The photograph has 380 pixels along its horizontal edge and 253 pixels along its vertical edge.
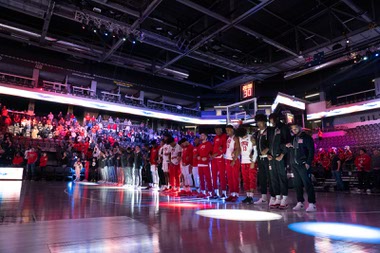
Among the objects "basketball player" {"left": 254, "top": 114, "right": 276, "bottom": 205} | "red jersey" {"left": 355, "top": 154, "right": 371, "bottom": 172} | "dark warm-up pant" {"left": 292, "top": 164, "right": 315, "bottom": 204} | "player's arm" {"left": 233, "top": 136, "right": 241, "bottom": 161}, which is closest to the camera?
"dark warm-up pant" {"left": 292, "top": 164, "right": 315, "bottom": 204}

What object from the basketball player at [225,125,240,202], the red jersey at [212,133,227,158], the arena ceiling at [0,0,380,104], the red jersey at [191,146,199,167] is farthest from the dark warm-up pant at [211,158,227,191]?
the arena ceiling at [0,0,380,104]

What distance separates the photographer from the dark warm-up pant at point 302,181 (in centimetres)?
465

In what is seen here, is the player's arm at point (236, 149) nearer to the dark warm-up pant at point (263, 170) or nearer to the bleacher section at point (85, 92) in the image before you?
the dark warm-up pant at point (263, 170)

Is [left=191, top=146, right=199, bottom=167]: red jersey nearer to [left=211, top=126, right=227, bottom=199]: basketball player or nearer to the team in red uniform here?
[left=211, top=126, right=227, bottom=199]: basketball player

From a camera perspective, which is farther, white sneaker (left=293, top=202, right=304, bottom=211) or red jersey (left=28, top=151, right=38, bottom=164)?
red jersey (left=28, top=151, right=38, bottom=164)

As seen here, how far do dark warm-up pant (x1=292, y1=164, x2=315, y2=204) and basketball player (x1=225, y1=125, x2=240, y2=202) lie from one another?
1479 millimetres

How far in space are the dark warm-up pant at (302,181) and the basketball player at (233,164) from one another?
148 centimetres

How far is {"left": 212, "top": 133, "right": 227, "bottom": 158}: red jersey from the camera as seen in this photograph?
6.52 meters

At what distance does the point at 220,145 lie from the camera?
655 centimetres

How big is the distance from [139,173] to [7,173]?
24.4 ft

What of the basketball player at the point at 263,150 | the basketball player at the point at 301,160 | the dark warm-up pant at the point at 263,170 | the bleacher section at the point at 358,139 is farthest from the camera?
the bleacher section at the point at 358,139

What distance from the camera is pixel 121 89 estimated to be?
26438 mm

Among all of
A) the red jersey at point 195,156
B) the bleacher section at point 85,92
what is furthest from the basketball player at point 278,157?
the bleacher section at point 85,92

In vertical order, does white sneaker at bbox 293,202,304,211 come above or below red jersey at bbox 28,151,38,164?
below
